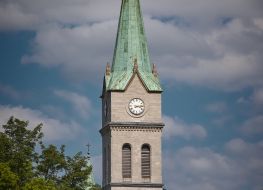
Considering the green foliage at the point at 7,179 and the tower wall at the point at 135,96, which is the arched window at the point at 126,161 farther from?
the green foliage at the point at 7,179

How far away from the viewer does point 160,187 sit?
348 feet

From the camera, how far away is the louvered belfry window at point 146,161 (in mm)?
106750

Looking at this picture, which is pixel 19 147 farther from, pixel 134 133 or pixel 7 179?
pixel 134 133

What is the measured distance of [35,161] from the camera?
89438 mm

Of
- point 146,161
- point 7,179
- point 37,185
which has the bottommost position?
point 37,185

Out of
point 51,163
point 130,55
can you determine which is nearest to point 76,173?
point 51,163

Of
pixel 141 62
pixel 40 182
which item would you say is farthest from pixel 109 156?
pixel 40 182

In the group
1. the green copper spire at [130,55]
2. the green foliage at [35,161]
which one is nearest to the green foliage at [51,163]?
the green foliage at [35,161]

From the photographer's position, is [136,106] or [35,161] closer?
[35,161]

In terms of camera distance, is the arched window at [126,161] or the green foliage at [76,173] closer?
the green foliage at [76,173]

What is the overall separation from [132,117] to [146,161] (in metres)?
4.65

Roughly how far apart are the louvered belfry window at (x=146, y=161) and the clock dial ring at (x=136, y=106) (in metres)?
3.46

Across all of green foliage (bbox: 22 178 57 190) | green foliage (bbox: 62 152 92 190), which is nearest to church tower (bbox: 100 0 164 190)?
green foliage (bbox: 62 152 92 190)

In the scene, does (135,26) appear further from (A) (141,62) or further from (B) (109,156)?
(B) (109,156)
